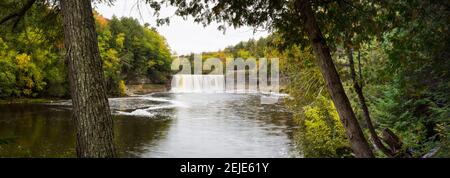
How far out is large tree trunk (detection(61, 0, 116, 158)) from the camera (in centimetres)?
419

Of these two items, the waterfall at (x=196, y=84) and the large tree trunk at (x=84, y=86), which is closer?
the large tree trunk at (x=84, y=86)

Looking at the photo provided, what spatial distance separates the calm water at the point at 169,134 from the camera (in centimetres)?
1647

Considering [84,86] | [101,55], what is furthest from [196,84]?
[84,86]

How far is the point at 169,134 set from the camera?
20.9 meters

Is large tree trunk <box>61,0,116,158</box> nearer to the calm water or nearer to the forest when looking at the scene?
the forest

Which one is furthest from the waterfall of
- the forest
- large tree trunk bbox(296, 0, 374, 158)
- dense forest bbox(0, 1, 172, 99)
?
large tree trunk bbox(296, 0, 374, 158)

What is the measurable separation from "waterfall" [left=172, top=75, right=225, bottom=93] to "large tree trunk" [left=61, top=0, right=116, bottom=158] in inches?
2487

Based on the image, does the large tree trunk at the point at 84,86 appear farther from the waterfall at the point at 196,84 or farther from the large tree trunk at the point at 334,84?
the waterfall at the point at 196,84

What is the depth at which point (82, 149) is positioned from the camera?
13.8ft

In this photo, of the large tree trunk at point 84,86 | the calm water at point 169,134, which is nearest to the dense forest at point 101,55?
the large tree trunk at point 84,86

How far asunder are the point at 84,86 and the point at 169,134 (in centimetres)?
1691

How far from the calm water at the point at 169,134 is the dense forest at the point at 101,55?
143 inches
